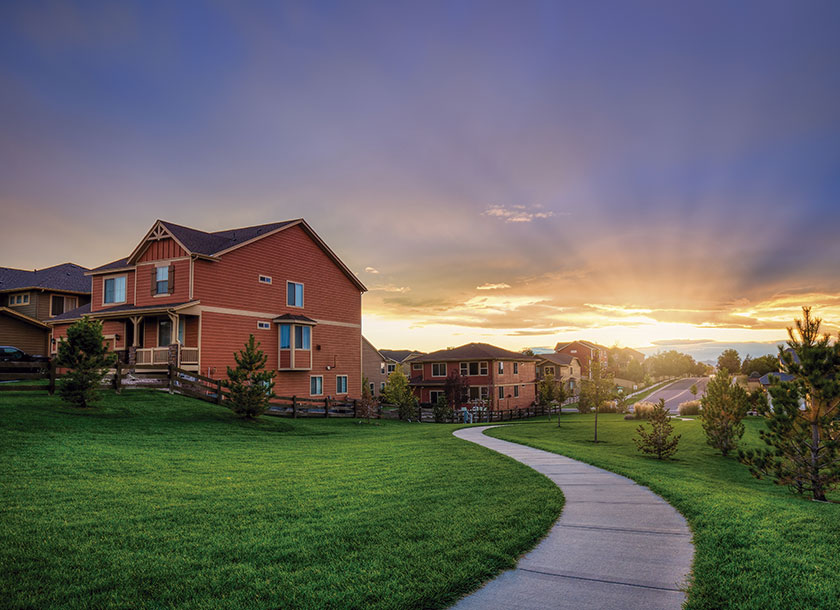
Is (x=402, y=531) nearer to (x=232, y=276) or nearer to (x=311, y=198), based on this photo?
(x=311, y=198)

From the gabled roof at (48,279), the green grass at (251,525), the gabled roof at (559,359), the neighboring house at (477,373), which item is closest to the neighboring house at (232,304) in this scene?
the gabled roof at (48,279)

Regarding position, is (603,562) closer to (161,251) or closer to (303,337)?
(303,337)

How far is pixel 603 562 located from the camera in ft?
18.2

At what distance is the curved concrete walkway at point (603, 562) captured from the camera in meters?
4.63

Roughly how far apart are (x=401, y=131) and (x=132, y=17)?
1092cm

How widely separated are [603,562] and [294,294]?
100.0 ft

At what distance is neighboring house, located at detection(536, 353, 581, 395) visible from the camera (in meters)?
73.4

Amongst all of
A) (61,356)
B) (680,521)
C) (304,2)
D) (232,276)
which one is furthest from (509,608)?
(232,276)

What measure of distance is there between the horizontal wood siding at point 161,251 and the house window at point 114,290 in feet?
9.10

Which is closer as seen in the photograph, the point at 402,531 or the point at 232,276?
the point at 402,531

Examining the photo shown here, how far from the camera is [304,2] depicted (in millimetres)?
17672

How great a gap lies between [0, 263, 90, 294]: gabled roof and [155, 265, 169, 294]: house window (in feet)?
54.1

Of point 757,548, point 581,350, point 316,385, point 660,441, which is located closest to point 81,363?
point 316,385

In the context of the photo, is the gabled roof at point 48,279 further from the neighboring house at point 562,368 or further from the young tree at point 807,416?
the neighboring house at point 562,368
